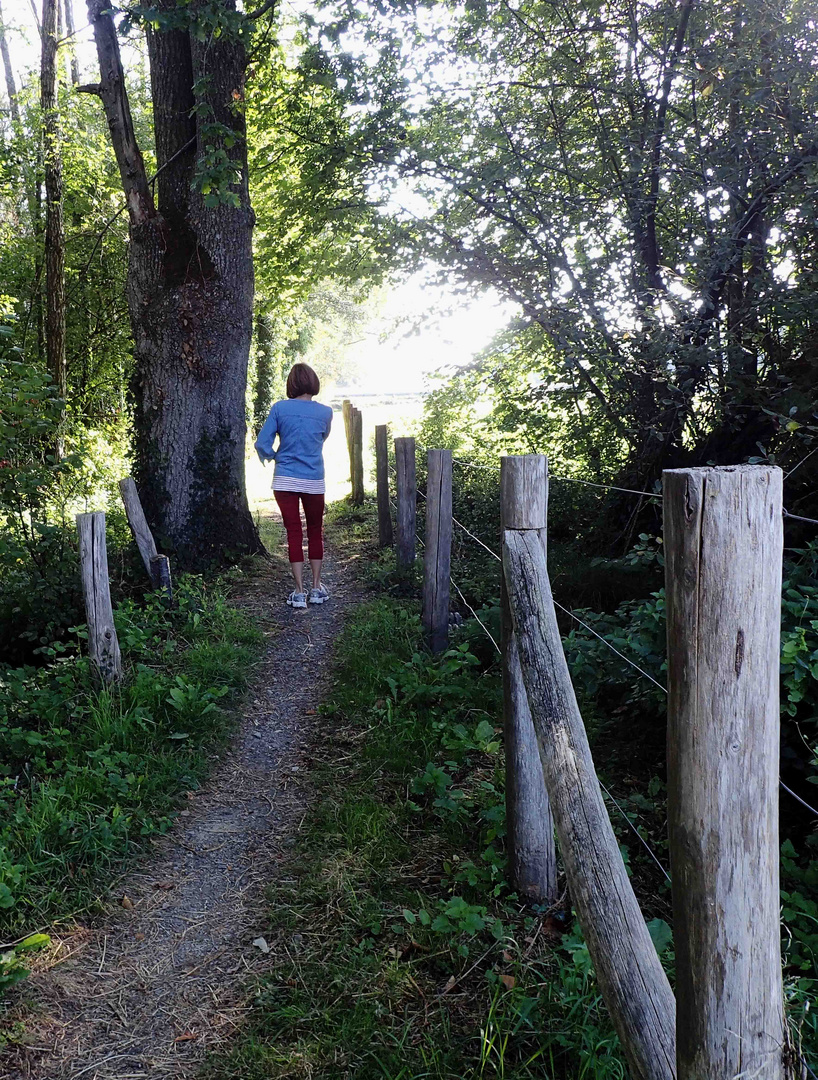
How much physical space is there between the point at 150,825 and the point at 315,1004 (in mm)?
1407

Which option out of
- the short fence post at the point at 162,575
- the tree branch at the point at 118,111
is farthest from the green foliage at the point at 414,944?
the tree branch at the point at 118,111

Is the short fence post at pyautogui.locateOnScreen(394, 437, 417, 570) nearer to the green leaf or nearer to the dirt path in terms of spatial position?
the dirt path

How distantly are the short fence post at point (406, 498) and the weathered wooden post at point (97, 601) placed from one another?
3.09 meters

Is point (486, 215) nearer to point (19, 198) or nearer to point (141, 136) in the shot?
point (19, 198)

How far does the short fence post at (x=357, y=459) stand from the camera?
12.2 metres

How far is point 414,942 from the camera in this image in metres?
2.72

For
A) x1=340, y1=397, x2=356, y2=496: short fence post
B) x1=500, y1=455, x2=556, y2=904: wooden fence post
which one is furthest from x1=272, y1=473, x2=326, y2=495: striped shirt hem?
x1=340, y1=397, x2=356, y2=496: short fence post

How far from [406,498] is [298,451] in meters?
1.26

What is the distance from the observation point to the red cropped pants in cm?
668

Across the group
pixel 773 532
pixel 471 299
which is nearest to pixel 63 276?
pixel 471 299

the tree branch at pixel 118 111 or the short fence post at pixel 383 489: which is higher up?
the tree branch at pixel 118 111

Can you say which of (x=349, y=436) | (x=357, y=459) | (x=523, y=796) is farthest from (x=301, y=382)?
(x=349, y=436)

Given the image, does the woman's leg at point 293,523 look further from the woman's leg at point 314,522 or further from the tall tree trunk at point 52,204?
the tall tree trunk at point 52,204

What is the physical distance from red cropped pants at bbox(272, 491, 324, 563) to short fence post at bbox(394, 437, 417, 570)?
2.93 feet
